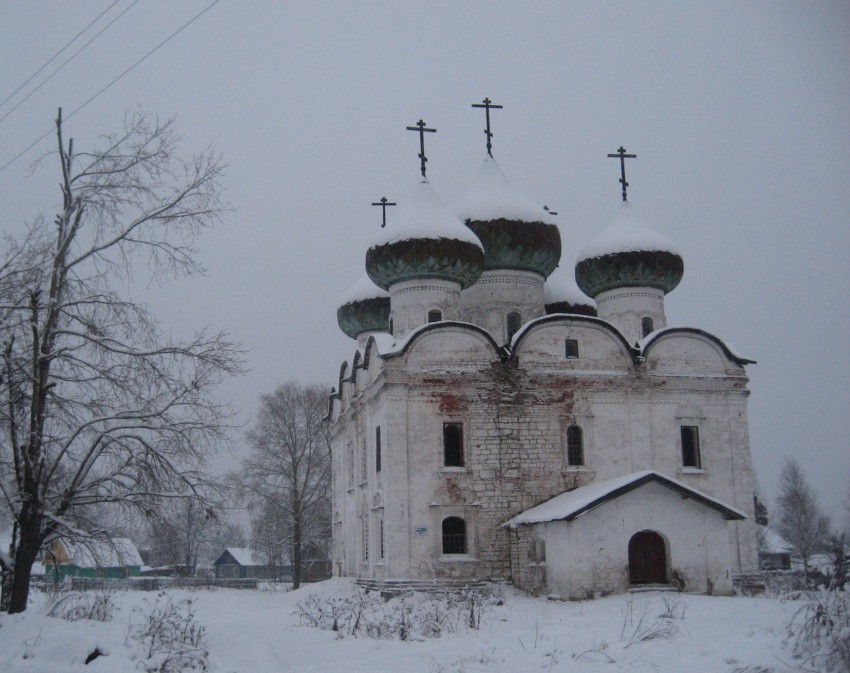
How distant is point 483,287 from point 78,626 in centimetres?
1609

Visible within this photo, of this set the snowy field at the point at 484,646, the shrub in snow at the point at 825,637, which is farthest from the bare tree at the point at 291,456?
the shrub in snow at the point at 825,637

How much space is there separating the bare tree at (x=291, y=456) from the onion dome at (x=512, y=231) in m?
12.9

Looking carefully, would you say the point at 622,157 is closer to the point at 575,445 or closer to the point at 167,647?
the point at 575,445

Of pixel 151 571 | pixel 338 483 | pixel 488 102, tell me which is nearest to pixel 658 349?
pixel 488 102

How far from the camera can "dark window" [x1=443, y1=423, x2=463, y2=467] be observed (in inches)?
830

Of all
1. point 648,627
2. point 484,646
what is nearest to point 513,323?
point 648,627

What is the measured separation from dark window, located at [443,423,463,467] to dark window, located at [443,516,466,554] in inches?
49.5

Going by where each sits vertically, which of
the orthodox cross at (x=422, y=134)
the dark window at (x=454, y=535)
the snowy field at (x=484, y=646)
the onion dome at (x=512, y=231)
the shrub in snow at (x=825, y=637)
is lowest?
the snowy field at (x=484, y=646)

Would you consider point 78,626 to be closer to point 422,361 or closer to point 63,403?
point 63,403

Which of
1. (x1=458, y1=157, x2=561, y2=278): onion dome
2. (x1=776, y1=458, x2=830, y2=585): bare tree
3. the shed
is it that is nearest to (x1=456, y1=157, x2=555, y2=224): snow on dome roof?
(x1=458, y1=157, x2=561, y2=278): onion dome

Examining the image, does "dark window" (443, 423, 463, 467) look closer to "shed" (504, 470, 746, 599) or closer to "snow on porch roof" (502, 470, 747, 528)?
"snow on porch roof" (502, 470, 747, 528)

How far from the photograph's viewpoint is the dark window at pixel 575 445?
21625 mm

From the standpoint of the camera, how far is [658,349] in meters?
22.5

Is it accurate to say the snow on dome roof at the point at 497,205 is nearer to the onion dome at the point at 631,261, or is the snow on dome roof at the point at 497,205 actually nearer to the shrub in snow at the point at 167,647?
the onion dome at the point at 631,261
